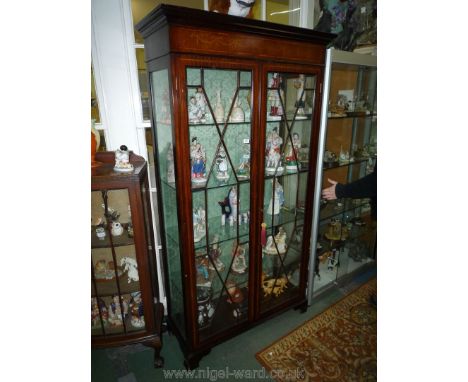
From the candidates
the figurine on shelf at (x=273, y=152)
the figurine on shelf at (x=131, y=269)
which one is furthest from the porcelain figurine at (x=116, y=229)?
the figurine on shelf at (x=273, y=152)

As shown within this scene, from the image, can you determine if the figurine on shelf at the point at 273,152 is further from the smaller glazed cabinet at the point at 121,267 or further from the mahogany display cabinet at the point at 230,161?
the smaller glazed cabinet at the point at 121,267

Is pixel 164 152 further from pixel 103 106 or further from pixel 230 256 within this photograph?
pixel 230 256

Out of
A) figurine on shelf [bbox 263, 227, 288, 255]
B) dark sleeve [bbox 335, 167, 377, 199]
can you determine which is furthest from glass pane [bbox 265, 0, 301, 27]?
figurine on shelf [bbox 263, 227, 288, 255]

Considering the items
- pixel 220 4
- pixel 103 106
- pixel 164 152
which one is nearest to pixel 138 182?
pixel 164 152

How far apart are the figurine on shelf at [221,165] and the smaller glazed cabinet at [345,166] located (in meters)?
0.72

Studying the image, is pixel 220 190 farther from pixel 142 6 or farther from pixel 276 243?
pixel 142 6

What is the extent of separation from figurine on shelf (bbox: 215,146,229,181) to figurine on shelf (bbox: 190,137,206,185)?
10 cm

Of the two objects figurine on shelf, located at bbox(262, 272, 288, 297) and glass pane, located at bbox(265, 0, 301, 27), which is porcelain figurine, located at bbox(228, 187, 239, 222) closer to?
figurine on shelf, located at bbox(262, 272, 288, 297)

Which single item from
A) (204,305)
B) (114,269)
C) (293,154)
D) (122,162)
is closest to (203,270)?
(204,305)

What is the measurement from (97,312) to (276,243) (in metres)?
1.31

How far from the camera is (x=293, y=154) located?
1.96 meters

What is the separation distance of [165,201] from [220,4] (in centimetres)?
127

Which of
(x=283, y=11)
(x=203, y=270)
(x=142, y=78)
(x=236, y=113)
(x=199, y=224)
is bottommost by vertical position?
(x=203, y=270)

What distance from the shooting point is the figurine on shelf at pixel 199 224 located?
1773 mm
